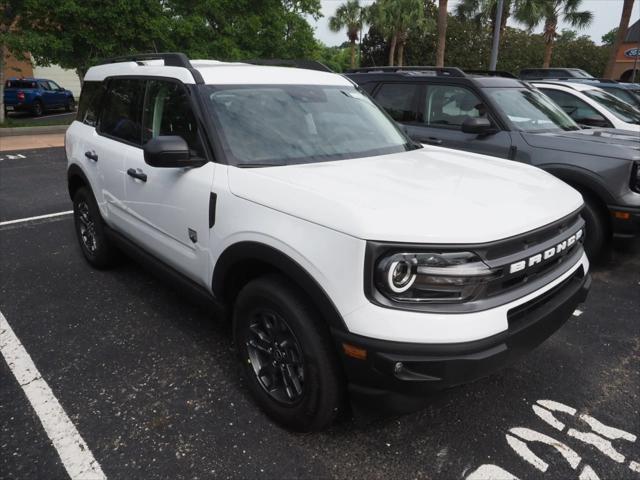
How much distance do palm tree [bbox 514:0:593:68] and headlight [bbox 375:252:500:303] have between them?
2938 centimetres

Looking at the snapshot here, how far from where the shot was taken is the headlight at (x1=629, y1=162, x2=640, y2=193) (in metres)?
4.25

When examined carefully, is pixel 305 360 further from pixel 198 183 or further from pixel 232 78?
pixel 232 78

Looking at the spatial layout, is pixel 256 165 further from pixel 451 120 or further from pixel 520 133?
pixel 451 120

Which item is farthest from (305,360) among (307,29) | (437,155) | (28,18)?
(307,29)

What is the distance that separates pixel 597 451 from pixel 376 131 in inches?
88.2

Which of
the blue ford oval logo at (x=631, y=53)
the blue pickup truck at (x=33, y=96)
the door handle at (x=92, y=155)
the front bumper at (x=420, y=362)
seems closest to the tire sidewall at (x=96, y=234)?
the door handle at (x=92, y=155)

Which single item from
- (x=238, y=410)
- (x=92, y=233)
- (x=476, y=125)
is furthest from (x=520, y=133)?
(x=92, y=233)

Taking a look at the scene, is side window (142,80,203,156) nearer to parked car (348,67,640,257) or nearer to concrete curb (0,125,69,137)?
parked car (348,67,640,257)

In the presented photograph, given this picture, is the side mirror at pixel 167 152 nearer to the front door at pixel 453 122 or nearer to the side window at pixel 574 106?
the front door at pixel 453 122

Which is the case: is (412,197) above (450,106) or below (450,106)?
below

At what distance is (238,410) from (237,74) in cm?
200

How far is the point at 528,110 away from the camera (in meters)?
5.38

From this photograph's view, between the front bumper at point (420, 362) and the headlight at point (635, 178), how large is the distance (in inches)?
114

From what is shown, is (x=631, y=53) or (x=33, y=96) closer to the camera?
(x=33, y=96)
